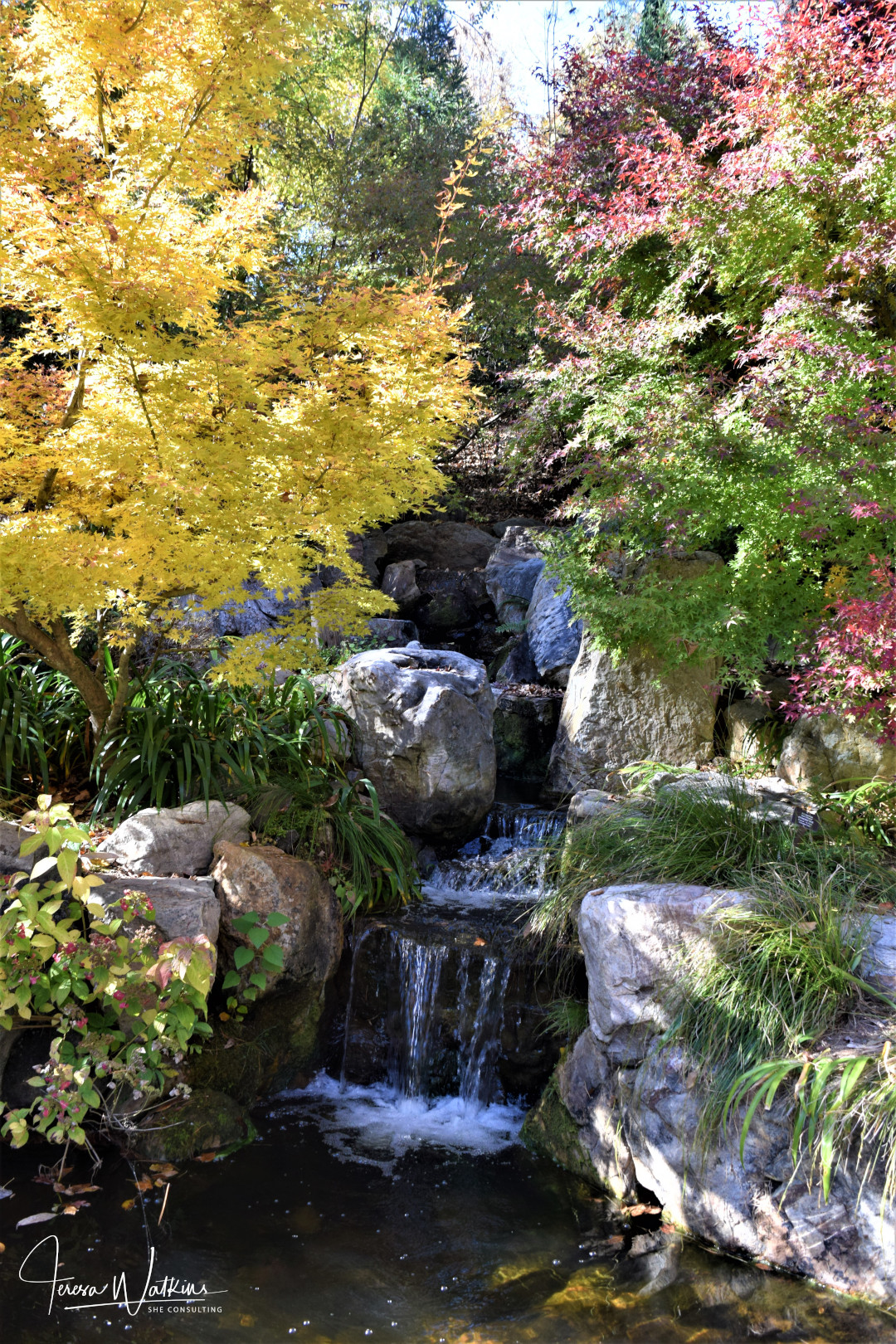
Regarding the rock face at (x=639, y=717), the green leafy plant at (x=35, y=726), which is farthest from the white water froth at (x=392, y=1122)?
the rock face at (x=639, y=717)

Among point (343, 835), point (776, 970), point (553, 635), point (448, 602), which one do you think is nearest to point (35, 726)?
point (343, 835)

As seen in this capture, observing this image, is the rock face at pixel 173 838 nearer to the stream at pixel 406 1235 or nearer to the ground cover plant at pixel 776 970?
the stream at pixel 406 1235

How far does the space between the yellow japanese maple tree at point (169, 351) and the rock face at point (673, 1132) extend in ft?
7.48

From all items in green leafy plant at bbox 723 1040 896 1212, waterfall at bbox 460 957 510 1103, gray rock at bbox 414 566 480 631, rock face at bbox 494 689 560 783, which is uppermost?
gray rock at bbox 414 566 480 631

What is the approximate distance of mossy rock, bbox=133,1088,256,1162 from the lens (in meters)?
3.74

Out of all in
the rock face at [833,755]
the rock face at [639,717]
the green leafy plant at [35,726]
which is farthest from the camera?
the rock face at [639,717]

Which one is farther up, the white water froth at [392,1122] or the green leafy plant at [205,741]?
the green leafy plant at [205,741]

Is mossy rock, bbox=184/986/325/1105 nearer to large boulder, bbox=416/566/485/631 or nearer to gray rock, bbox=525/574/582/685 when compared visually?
gray rock, bbox=525/574/582/685

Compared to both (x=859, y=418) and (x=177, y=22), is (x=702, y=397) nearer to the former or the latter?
(x=859, y=418)

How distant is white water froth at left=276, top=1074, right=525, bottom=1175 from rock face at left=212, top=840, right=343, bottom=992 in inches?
23.2

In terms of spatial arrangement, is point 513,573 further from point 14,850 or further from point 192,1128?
point 192,1128

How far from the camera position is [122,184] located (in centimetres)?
371

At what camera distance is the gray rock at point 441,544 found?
445 inches

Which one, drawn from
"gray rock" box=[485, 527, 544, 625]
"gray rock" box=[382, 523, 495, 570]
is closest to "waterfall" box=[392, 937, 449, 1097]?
"gray rock" box=[485, 527, 544, 625]
